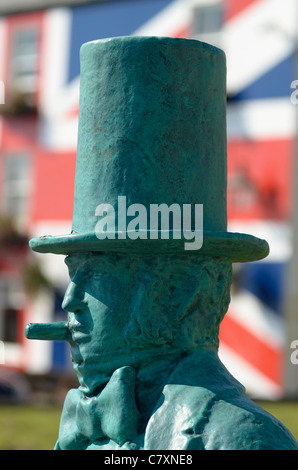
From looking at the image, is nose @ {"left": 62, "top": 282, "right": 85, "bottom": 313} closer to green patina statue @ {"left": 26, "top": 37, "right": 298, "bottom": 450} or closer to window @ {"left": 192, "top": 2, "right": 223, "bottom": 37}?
green patina statue @ {"left": 26, "top": 37, "right": 298, "bottom": 450}

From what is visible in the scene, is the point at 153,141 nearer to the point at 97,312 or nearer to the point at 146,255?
the point at 146,255

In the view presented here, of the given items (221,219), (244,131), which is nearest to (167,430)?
(221,219)

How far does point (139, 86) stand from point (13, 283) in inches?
570

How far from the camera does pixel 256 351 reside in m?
14.1

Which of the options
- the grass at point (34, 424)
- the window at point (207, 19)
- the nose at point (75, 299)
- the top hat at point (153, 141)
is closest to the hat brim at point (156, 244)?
the top hat at point (153, 141)

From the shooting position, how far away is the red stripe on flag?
14.1 metres

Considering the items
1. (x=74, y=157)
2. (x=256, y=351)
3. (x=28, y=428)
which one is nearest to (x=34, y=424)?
(x=28, y=428)

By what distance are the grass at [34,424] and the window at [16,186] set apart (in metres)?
4.83

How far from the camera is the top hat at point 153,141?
2604 mm

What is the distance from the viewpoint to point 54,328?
2736 millimetres

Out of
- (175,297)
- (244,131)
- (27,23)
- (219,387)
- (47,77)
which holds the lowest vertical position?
(219,387)

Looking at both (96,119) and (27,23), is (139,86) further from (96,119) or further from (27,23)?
(27,23)

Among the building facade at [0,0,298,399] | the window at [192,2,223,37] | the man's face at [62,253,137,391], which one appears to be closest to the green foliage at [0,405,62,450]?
the building facade at [0,0,298,399]

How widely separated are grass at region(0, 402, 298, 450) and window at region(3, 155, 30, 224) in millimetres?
4828
